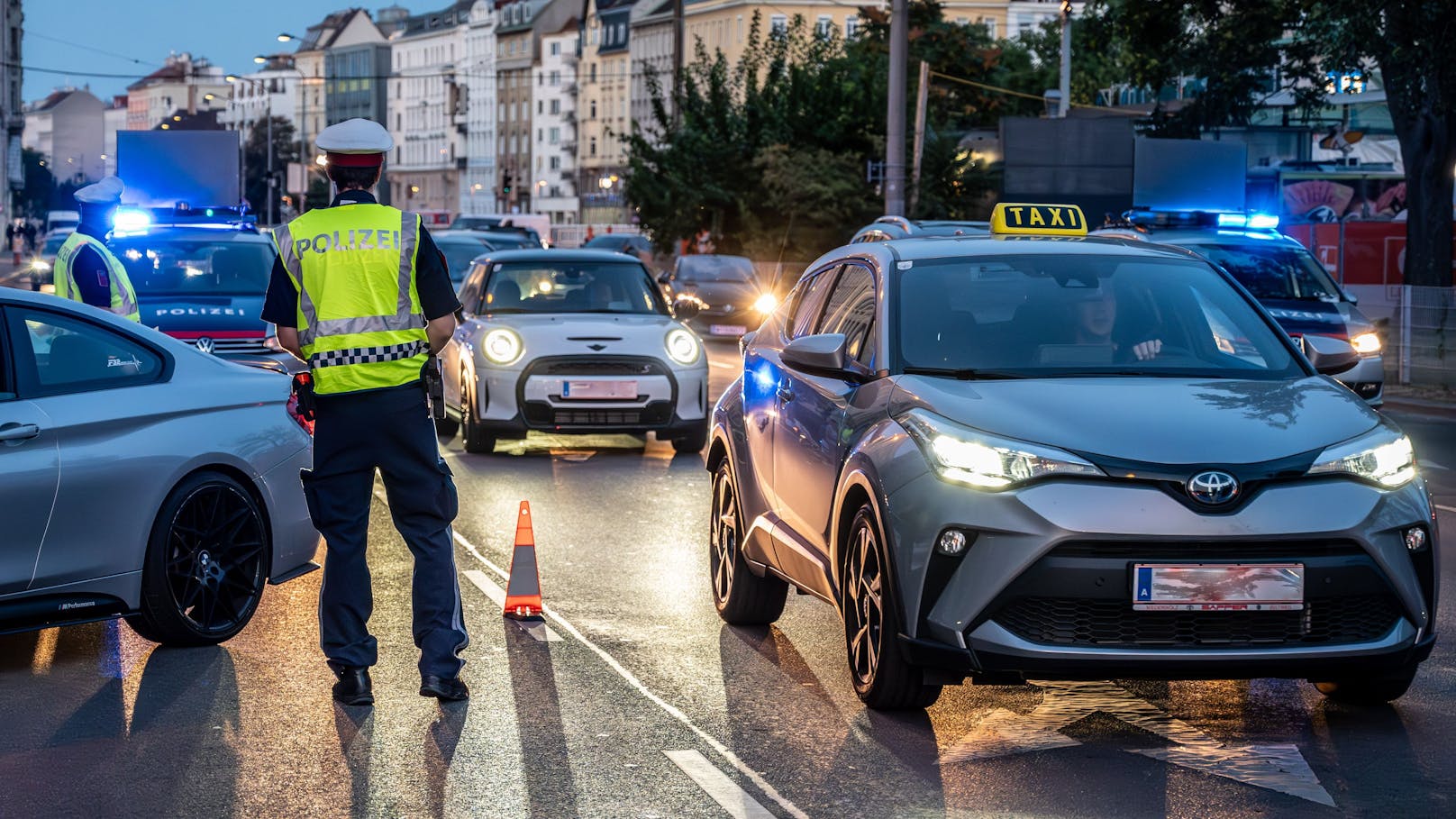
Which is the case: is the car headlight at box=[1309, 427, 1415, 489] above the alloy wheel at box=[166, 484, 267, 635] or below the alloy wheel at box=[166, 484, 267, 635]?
above

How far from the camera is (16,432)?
25.4ft

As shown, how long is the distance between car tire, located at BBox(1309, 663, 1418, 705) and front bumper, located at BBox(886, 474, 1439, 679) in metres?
0.10

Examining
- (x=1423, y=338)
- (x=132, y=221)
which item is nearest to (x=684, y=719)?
(x=132, y=221)

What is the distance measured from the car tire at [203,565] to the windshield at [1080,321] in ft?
8.79

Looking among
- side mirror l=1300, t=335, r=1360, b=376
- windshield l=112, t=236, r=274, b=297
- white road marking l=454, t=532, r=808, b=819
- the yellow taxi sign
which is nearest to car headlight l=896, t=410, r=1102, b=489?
white road marking l=454, t=532, r=808, b=819

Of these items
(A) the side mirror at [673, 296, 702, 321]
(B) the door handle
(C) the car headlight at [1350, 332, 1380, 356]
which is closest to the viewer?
(B) the door handle

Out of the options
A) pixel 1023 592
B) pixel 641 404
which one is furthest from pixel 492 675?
pixel 641 404

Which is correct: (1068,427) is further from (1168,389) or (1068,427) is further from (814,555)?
(814,555)

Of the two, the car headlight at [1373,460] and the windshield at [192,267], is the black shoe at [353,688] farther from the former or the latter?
the windshield at [192,267]

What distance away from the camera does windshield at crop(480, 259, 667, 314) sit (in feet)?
58.9

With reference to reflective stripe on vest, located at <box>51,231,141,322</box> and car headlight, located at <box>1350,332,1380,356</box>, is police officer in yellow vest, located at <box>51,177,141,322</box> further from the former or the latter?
car headlight, located at <box>1350,332,1380,356</box>

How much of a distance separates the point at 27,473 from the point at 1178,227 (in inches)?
579

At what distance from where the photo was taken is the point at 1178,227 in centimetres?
2081

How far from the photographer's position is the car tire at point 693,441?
17172 mm
